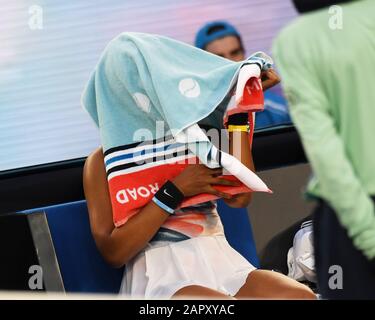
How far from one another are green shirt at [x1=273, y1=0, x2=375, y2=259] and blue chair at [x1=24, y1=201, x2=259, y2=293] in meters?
1.26

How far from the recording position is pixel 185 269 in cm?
275

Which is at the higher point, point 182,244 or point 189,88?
point 189,88

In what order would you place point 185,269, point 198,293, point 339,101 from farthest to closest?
point 185,269 → point 198,293 → point 339,101

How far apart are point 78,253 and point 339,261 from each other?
128 centimetres

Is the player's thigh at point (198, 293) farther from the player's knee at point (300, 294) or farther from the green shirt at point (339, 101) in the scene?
the green shirt at point (339, 101)

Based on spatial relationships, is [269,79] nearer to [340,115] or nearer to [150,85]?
[150,85]

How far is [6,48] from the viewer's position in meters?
3.69

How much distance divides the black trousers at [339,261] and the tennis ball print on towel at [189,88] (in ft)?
2.66

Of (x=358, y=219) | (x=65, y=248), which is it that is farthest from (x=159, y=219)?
(x=358, y=219)

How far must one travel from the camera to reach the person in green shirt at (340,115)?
72.6 inches

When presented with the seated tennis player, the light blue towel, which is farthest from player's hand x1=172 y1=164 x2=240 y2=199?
the light blue towel

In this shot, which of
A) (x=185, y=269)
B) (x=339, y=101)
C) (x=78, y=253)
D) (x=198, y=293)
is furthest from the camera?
(x=78, y=253)

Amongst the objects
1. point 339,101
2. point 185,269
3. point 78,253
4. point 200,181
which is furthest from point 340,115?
point 78,253

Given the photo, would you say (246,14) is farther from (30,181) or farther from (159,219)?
(159,219)
